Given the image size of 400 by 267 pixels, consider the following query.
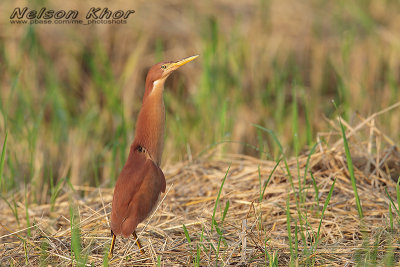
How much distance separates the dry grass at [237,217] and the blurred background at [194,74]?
0.80m

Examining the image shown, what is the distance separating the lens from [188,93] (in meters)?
5.71

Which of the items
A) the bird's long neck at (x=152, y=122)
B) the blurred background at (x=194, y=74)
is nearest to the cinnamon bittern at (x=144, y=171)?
the bird's long neck at (x=152, y=122)

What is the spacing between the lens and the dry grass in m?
2.45

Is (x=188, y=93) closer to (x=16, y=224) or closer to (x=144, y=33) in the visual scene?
(x=144, y=33)

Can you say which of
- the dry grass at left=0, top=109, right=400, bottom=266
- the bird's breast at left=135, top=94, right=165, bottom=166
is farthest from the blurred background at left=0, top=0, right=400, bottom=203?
the bird's breast at left=135, top=94, right=165, bottom=166

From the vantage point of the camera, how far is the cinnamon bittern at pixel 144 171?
2.32 meters

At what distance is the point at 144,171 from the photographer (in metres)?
2.34

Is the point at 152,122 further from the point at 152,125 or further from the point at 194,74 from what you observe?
the point at 194,74

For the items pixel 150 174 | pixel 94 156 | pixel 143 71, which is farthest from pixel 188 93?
pixel 150 174

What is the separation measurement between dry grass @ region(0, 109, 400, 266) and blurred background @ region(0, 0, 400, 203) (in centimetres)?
80

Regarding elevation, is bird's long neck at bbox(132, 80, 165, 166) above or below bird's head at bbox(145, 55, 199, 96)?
below

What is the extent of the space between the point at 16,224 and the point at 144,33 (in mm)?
2907

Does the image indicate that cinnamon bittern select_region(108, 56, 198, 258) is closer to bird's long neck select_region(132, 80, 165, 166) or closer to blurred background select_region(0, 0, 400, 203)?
bird's long neck select_region(132, 80, 165, 166)

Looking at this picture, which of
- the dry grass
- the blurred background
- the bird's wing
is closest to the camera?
the bird's wing
